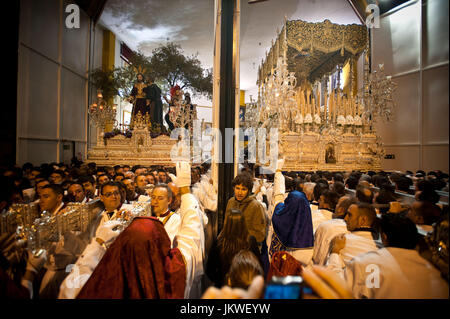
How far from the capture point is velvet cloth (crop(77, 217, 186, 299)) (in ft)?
3.05

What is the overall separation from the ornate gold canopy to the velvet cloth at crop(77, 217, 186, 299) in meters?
2.18

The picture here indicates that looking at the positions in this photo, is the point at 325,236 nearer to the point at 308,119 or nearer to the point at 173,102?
the point at 308,119

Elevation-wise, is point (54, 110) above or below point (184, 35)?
below

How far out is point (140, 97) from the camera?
2541mm

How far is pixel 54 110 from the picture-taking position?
4.42ft

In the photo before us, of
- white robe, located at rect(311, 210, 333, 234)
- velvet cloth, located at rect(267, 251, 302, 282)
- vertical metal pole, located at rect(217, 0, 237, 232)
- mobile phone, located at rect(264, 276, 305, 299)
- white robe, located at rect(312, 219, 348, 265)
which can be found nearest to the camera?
mobile phone, located at rect(264, 276, 305, 299)

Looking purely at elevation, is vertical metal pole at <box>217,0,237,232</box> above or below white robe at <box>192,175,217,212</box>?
above

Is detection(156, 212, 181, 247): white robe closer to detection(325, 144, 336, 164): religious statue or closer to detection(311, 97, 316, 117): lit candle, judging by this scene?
detection(325, 144, 336, 164): religious statue

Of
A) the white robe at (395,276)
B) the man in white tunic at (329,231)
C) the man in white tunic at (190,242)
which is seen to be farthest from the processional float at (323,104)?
the man in white tunic at (190,242)

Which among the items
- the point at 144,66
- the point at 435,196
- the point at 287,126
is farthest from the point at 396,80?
the point at 144,66

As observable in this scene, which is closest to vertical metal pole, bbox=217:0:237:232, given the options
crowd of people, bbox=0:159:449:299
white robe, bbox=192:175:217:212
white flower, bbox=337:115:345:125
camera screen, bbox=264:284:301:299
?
white robe, bbox=192:175:217:212
